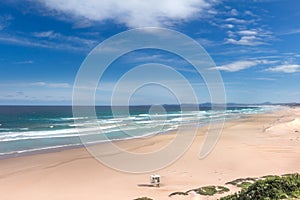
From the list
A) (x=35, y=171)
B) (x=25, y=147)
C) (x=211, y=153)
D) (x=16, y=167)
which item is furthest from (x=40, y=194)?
(x=25, y=147)

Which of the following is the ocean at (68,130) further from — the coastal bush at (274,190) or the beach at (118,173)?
the coastal bush at (274,190)

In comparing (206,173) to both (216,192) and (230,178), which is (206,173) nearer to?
(230,178)

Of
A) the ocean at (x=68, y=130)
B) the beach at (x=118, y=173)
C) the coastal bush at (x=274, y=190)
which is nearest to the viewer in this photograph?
the coastal bush at (x=274, y=190)

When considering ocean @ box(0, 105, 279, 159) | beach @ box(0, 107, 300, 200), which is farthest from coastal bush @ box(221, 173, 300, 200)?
ocean @ box(0, 105, 279, 159)

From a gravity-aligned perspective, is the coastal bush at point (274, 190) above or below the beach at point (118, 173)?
above

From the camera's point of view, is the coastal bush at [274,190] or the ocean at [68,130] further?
the ocean at [68,130]

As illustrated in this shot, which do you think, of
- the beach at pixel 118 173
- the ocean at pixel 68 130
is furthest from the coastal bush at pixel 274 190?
the ocean at pixel 68 130

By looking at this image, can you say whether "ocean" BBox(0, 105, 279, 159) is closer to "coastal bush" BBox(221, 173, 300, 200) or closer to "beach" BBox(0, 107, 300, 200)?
"beach" BBox(0, 107, 300, 200)

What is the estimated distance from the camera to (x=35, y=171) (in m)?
15.4

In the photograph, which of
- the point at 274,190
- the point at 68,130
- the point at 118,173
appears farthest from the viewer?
the point at 68,130

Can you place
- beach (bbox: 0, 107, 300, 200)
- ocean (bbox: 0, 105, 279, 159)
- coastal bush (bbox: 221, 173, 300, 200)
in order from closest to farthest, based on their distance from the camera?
1. coastal bush (bbox: 221, 173, 300, 200)
2. beach (bbox: 0, 107, 300, 200)
3. ocean (bbox: 0, 105, 279, 159)

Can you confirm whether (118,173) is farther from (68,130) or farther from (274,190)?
(68,130)

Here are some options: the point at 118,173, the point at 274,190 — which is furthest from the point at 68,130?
the point at 274,190

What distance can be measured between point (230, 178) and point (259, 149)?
9252 millimetres
